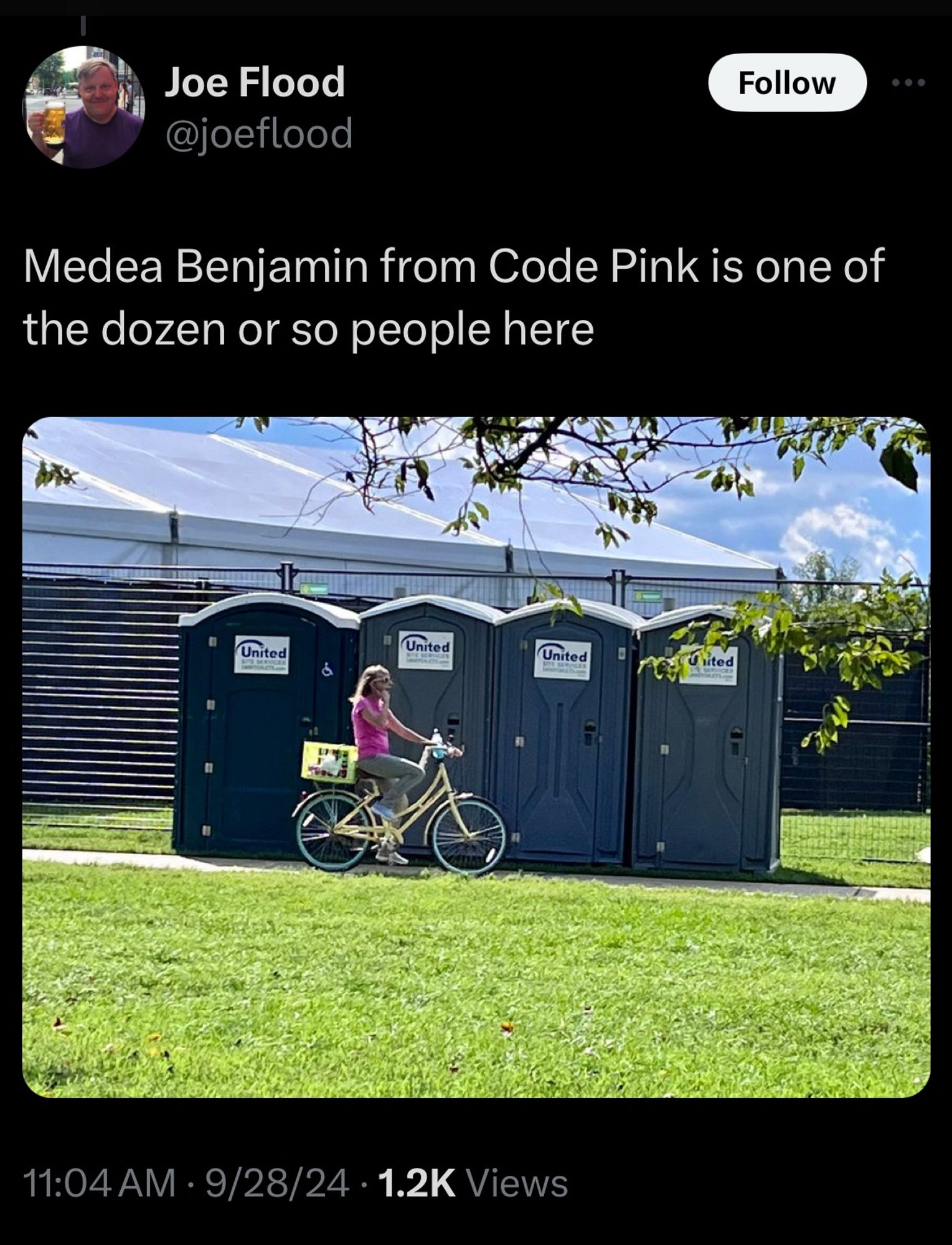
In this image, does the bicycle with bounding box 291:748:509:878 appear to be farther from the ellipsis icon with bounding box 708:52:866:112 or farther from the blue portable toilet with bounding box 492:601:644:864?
A: the ellipsis icon with bounding box 708:52:866:112

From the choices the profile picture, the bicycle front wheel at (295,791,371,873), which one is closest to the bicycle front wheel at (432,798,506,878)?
the bicycle front wheel at (295,791,371,873)

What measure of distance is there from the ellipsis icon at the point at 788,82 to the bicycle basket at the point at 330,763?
6.20 m

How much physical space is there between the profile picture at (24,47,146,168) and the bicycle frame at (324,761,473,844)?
612 cm

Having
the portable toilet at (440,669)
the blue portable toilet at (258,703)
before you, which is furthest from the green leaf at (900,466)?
the blue portable toilet at (258,703)

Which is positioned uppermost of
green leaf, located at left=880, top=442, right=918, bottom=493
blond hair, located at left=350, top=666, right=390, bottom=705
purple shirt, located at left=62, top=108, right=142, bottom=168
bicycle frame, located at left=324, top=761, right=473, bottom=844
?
purple shirt, located at left=62, top=108, right=142, bottom=168

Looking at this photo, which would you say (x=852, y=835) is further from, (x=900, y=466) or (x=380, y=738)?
(x=900, y=466)

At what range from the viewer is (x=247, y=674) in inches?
317

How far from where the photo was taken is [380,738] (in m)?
7.27

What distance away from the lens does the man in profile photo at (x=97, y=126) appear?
5.02 feet

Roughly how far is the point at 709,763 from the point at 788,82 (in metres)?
6.69

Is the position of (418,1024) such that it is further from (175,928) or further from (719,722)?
(719,722)

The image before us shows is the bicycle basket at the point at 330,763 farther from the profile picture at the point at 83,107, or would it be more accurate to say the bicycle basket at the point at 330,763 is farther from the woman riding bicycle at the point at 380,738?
the profile picture at the point at 83,107

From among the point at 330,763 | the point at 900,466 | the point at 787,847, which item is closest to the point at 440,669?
the point at 330,763

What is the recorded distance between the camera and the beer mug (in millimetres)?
1526
